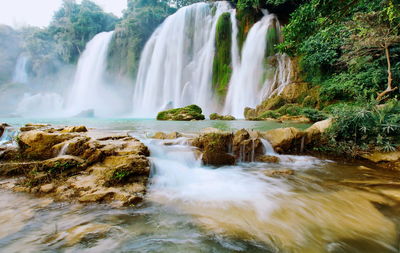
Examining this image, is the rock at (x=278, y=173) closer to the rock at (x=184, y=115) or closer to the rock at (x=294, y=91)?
the rock at (x=184, y=115)

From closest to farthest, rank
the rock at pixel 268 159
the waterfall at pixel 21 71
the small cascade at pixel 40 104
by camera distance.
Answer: the rock at pixel 268 159 < the small cascade at pixel 40 104 < the waterfall at pixel 21 71

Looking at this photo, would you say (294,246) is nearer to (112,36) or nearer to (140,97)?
(140,97)

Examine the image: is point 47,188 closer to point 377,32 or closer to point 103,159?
point 103,159

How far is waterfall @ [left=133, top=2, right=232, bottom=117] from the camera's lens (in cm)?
2119

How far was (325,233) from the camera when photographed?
6.42ft

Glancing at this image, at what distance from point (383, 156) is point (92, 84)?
3548cm

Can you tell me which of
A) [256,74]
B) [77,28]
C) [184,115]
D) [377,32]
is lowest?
[184,115]

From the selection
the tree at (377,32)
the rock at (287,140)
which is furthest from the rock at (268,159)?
the tree at (377,32)

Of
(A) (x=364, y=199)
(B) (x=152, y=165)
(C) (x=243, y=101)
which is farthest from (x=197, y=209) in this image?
(C) (x=243, y=101)

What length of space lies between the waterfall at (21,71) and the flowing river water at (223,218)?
49022mm

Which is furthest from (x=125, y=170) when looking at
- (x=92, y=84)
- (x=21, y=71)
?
(x=21, y=71)

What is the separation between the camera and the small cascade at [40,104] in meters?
31.7

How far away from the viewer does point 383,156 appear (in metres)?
4.08

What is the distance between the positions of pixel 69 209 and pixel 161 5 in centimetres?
3843
